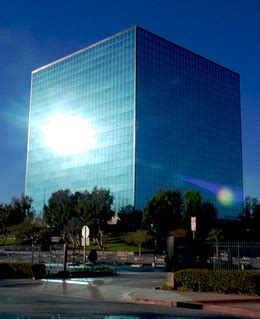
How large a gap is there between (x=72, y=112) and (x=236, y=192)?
156 ft

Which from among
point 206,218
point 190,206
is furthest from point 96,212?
point 206,218

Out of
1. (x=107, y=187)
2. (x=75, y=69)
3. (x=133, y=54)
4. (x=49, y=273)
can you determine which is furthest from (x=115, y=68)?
(x=49, y=273)

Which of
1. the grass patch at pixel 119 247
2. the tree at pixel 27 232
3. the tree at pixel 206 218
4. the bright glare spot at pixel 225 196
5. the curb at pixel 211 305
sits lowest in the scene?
the curb at pixel 211 305

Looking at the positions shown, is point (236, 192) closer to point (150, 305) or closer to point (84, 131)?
point (84, 131)

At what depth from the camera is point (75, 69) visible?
13112 centimetres

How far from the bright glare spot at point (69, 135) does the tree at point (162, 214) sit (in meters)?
38.5

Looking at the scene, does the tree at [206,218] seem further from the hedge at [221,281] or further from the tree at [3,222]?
the hedge at [221,281]

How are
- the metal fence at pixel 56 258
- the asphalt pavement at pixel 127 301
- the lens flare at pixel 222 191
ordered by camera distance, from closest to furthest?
the asphalt pavement at pixel 127 301 → the metal fence at pixel 56 258 → the lens flare at pixel 222 191

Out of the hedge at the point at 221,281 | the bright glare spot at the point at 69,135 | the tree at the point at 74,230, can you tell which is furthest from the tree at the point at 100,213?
the hedge at the point at 221,281

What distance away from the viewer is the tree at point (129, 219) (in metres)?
106

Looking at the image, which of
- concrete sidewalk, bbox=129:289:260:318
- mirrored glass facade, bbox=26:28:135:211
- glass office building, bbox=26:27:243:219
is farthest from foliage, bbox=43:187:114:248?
concrete sidewalk, bbox=129:289:260:318

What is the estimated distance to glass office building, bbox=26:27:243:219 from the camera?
111688 millimetres

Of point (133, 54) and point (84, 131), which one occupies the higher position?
point (133, 54)

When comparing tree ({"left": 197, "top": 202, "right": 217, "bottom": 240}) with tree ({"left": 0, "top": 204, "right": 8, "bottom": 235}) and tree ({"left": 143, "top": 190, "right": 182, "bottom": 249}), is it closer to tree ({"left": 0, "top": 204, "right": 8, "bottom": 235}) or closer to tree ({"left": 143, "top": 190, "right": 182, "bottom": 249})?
tree ({"left": 143, "top": 190, "right": 182, "bottom": 249})
